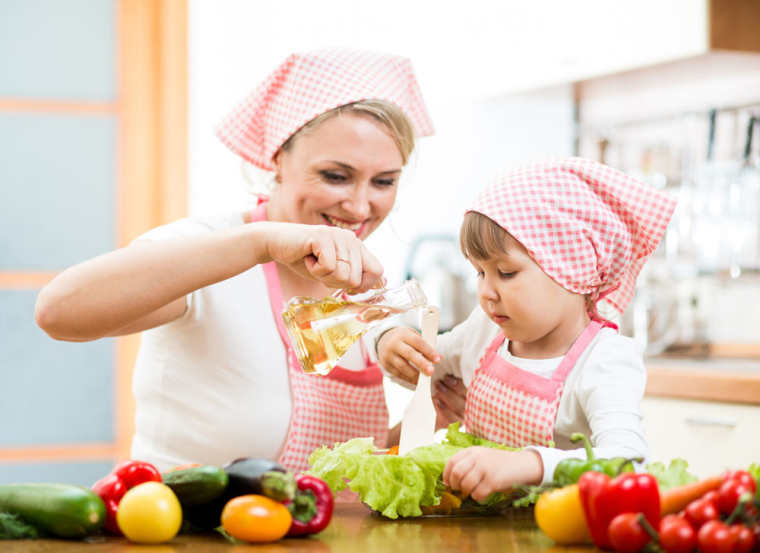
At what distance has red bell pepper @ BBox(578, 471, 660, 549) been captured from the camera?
956 mm

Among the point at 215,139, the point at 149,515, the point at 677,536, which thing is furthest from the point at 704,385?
the point at 215,139

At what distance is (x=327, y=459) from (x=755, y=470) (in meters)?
0.53

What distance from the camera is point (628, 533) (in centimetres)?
93

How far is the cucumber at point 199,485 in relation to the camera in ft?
3.56

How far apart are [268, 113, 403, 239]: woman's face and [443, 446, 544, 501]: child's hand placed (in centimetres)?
54

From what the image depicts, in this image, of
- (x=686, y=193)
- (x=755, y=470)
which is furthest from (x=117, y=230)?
(x=755, y=470)

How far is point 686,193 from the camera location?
319 centimetres

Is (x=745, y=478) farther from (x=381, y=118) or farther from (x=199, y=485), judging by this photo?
(x=381, y=118)

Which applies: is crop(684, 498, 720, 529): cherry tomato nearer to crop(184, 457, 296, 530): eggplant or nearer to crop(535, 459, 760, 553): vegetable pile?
crop(535, 459, 760, 553): vegetable pile

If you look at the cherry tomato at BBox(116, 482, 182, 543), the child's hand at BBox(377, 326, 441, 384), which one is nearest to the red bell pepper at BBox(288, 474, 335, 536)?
the cherry tomato at BBox(116, 482, 182, 543)

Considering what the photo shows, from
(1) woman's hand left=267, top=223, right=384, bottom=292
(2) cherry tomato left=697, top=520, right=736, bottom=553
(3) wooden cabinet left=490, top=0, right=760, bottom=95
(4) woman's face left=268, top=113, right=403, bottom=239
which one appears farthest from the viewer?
(3) wooden cabinet left=490, top=0, right=760, bottom=95

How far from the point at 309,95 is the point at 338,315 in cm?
47

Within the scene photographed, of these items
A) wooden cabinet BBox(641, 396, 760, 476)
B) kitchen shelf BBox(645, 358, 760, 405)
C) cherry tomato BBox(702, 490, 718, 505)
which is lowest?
wooden cabinet BBox(641, 396, 760, 476)

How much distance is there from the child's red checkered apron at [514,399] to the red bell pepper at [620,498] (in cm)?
44
